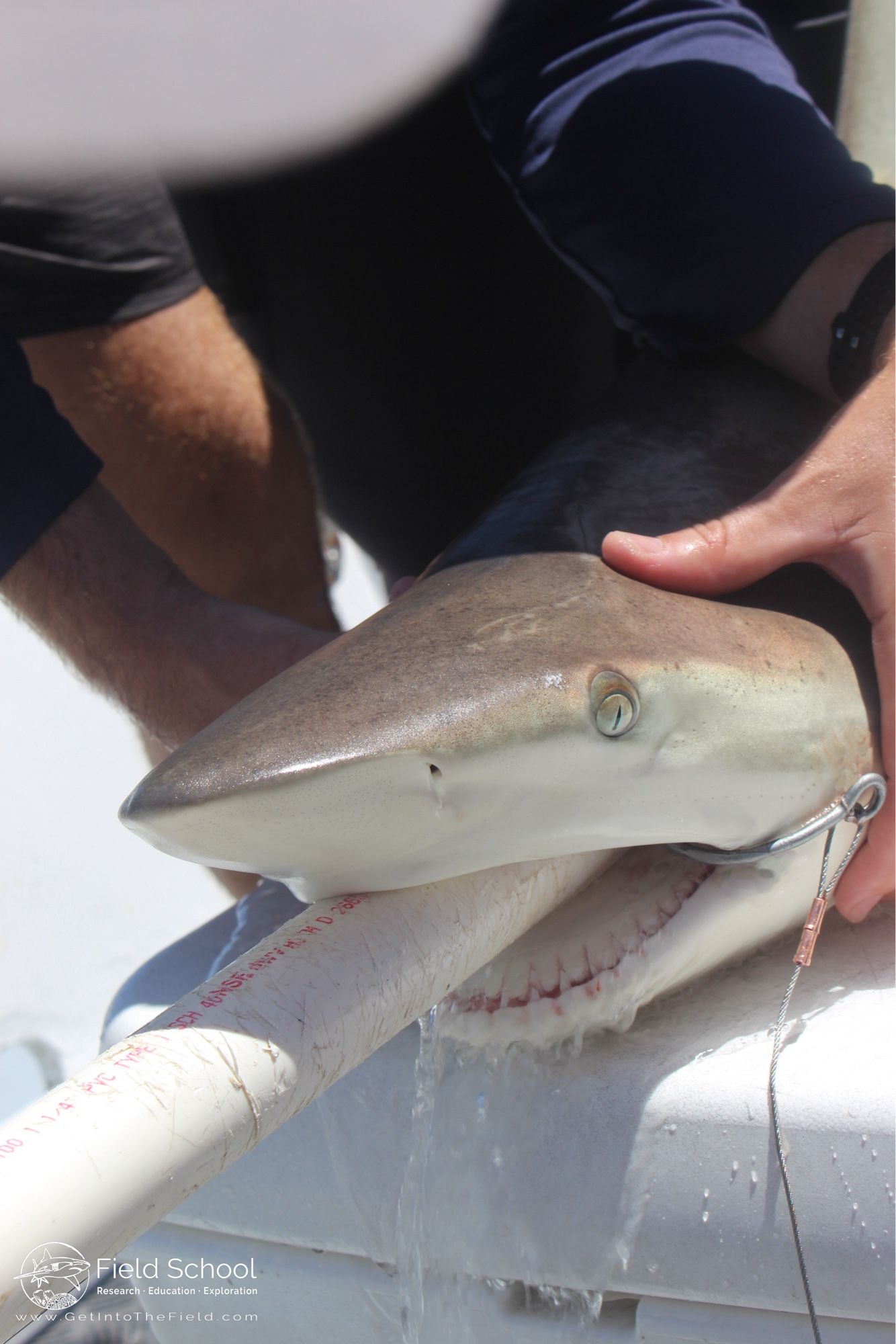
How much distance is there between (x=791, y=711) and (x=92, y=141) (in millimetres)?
1488

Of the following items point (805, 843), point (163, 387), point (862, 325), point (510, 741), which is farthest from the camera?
point (163, 387)

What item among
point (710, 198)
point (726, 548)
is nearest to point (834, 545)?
point (726, 548)

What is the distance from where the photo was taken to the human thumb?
0.97 m

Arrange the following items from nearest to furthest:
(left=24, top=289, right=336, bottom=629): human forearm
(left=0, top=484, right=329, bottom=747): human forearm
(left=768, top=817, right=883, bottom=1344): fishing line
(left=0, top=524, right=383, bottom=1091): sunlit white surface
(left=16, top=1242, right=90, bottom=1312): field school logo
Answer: (left=16, top=1242, right=90, bottom=1312): field school logo
(left=768, top=817, right=883, bottom=1344): fishing line
(left=0, top=484, right=329, bottom=747): human forearm
(left=24, top=289, right=336, bottom=629): human forearm
(left=0, top=524, right=383, bottom=1091): sunlit white surface

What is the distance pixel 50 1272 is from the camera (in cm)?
58

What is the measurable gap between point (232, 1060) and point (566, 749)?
28 centimetres

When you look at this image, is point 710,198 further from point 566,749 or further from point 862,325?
point 566,749

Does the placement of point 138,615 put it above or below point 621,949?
above

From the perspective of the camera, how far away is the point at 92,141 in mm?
1835

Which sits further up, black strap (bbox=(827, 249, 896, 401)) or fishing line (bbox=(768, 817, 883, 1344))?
black strap (bbox=(827, 249, 896, 401))

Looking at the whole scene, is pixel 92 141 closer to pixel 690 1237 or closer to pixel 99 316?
pixel 99 316

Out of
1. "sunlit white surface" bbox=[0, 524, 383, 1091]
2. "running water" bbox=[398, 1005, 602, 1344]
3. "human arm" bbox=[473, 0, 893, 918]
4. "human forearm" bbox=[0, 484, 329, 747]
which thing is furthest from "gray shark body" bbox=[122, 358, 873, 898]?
"sunlit white surface" bbox=[0, 524, 383, 1091]

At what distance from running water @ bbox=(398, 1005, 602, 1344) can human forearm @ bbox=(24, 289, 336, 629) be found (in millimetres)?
1253

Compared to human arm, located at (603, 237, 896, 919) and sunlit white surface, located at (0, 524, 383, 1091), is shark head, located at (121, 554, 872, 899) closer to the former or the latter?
human arm, located at (603, 237, 896, 919)
